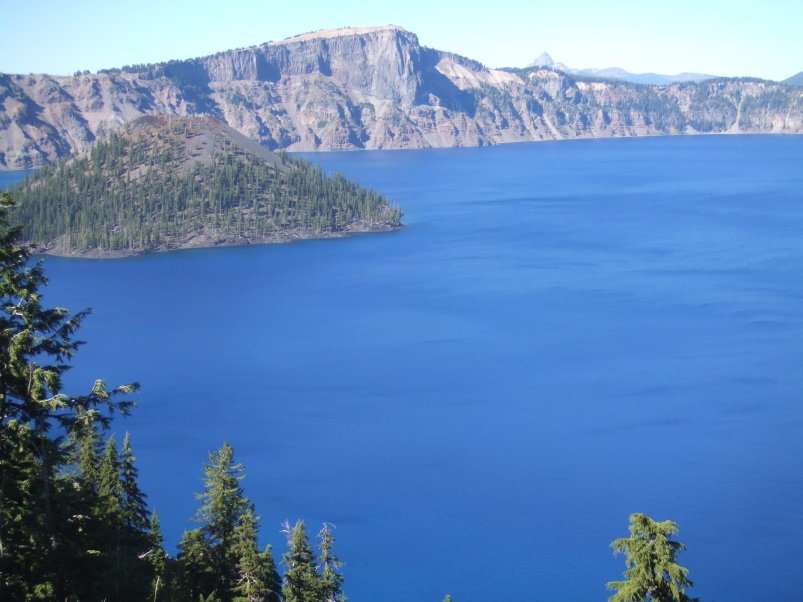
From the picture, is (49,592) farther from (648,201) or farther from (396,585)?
(648,201)

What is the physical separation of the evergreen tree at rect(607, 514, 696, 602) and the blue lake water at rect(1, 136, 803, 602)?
1554 cm

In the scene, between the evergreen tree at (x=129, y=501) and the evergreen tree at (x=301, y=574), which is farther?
the evergreen tree at (x=129, y=501)

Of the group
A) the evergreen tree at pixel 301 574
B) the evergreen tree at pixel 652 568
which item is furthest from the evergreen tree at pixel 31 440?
the evergreen tree at pixel 652 568

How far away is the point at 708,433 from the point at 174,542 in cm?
2138

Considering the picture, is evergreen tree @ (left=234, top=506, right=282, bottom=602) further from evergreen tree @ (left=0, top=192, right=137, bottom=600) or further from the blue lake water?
the blue lake water

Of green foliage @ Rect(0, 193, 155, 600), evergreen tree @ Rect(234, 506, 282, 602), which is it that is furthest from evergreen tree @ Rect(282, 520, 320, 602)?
green foliage @ Rect(0, 193, 155, 600)

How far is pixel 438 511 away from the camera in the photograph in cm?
2948

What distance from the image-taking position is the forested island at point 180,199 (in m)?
88.6

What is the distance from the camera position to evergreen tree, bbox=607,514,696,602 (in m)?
10.2

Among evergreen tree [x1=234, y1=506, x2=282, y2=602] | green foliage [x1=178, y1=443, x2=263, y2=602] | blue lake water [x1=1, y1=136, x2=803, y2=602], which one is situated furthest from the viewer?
blue lake water [x1=1, y1=136, x2=803, y2=602]

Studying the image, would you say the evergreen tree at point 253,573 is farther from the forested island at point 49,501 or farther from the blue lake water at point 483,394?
the blue lake water at point 483,394

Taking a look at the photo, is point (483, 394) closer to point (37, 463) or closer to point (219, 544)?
point (219, 544)

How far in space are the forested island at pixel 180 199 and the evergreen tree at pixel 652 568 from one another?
79715 millimetres

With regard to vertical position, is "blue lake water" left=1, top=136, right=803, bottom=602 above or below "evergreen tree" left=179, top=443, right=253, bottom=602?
below
